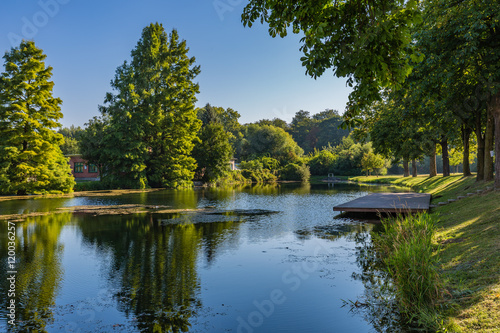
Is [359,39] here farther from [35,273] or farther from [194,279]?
[35,273]

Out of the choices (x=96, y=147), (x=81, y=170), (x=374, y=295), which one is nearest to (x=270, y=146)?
(x=81, y=170)

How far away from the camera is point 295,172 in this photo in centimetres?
7106

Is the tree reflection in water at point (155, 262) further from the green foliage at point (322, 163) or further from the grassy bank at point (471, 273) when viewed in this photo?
the green foliage at point (322, 163)

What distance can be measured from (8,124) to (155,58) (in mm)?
18661

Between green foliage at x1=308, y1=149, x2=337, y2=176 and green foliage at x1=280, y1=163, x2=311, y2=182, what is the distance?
545cm

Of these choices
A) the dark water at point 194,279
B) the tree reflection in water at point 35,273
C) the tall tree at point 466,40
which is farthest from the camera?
the tall tree at point 466,40

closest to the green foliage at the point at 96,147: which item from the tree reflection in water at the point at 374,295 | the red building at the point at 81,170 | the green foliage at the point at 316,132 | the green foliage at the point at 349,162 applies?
the red building at the point at 81,170

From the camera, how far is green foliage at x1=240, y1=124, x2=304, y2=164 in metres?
78.2

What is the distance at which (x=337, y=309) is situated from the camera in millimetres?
6609

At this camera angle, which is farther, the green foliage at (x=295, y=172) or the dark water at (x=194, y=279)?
the green foliage at (x=295, y=172)

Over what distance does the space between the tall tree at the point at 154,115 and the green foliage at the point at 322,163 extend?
125ft

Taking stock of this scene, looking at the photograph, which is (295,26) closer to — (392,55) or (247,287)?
(392,55)

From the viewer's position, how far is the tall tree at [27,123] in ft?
94.7

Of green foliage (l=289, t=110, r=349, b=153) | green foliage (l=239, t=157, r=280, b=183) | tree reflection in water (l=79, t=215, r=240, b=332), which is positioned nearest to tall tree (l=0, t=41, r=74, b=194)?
tree reflection in water (l=79, t=215, r=240, b=332)
